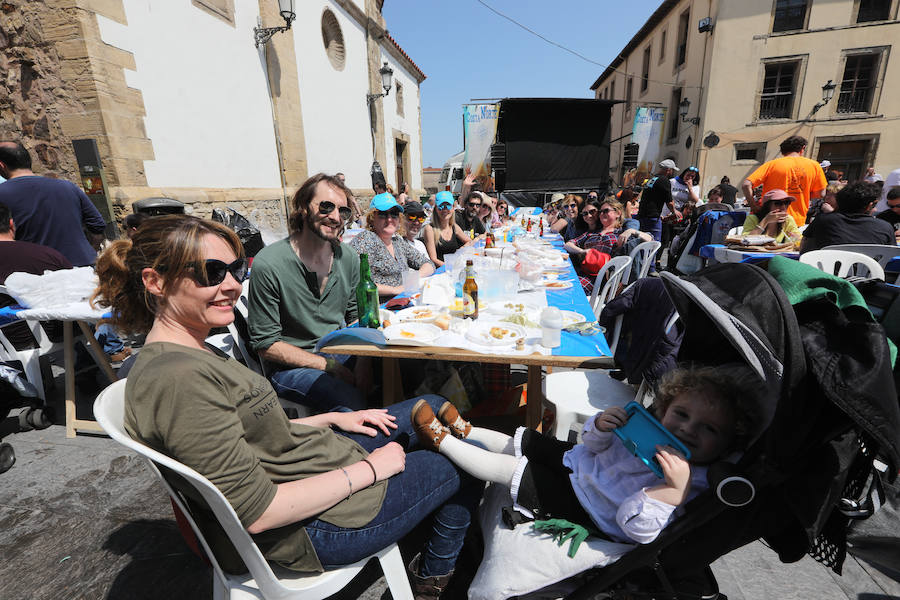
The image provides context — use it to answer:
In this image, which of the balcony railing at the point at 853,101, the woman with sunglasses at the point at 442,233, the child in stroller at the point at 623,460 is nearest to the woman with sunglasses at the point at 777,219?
the woman with sunglasses at the point at 442,233

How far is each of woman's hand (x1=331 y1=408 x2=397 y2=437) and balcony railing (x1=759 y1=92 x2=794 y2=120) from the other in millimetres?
21290

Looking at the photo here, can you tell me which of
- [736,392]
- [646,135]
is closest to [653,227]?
[736,392]

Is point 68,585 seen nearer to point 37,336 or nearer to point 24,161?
point 37,336

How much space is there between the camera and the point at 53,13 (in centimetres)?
498

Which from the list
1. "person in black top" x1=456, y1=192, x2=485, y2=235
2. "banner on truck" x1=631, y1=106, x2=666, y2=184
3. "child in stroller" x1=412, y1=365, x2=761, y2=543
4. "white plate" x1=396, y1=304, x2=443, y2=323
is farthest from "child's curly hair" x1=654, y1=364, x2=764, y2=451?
"banner on truck" x1=631, y1=106, x2=666, y2=184

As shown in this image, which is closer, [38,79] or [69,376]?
[69,376]

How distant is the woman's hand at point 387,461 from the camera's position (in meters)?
1.37

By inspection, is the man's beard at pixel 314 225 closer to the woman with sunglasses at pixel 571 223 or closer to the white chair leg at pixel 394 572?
the white chair leg at pixel 394 572

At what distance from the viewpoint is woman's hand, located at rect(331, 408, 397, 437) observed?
1.74 m

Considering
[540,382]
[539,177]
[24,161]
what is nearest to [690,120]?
[539,177]

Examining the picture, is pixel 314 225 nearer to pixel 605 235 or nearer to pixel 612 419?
pixel 612 419

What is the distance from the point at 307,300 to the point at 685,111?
21.1 metres

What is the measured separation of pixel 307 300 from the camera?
7.87ft

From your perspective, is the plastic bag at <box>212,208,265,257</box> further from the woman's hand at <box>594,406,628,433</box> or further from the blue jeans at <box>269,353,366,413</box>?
the woman's hand at <box>594,406,628,433</box>
